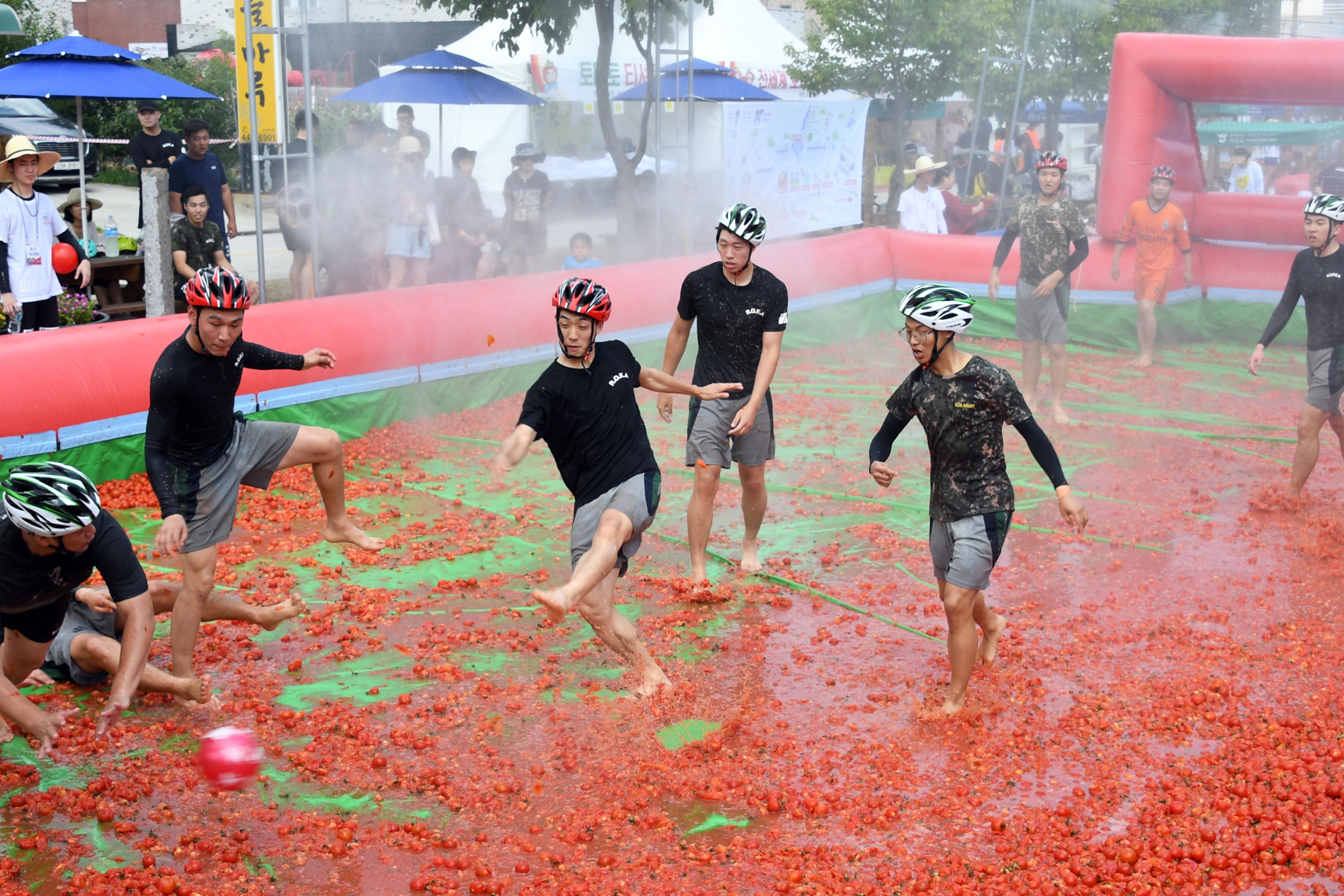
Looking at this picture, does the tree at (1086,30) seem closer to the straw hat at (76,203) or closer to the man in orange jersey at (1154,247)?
the man in orange jersey at (1154,247)

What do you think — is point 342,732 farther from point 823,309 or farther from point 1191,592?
point 823,309

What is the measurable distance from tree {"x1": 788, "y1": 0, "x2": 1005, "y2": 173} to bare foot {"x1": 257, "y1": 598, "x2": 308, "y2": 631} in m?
19.1

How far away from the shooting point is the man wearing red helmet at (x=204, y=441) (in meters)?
5.59

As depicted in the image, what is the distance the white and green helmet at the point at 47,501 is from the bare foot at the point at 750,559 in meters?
4.02

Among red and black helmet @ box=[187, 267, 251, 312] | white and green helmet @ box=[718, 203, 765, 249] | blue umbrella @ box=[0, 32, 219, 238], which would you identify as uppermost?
blue umbrella @ box=[0, 32, 219, 238]

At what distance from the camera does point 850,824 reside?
4906 millimetres

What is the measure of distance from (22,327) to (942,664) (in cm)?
798

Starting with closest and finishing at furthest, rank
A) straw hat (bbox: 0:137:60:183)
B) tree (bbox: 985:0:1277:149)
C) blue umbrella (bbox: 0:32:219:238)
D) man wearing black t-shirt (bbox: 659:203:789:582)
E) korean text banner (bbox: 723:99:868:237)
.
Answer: man wearing black t-shirt (bbox: 659:203:789:582) < straw hat (bbox: 0:137:60:183) < blue umbrella (bbox: 0:32:219:238) < korean text banner (bbox: 723:99:868:237) < tree (bbox: 985:0:1277:149)

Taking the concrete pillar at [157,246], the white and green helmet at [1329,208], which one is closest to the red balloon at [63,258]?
the concrete pillar at [157,246]

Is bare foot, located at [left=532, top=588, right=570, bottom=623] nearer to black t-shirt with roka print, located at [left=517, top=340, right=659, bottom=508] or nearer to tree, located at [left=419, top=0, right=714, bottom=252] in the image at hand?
black t-shirt with roka print, located at [left=517, top=340, right=659, bottom=508]

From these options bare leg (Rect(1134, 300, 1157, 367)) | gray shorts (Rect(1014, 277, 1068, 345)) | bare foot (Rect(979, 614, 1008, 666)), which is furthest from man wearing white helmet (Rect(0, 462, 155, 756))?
bare leg (Rect(1134, 300, 1157, 367))

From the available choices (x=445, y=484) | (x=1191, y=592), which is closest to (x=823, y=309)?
(x=445, y=484)

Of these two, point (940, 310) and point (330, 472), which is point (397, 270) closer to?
point (330, 472)

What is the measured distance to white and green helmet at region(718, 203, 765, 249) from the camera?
699cm
